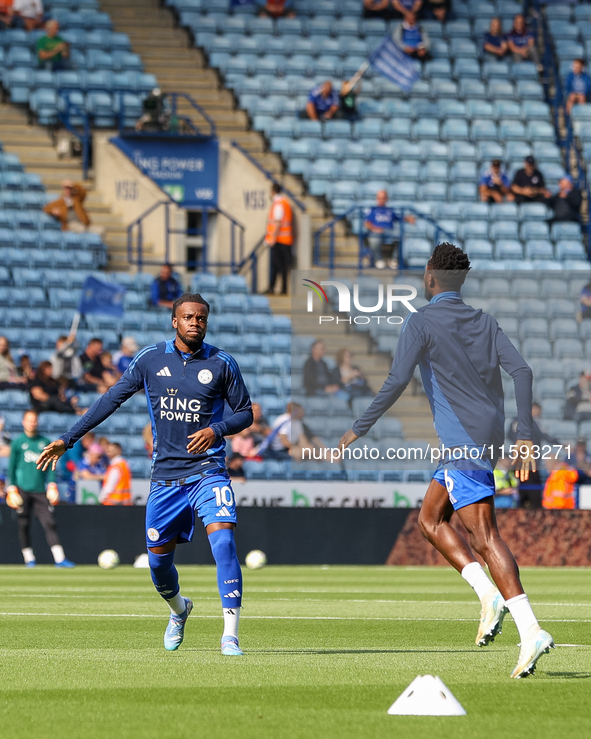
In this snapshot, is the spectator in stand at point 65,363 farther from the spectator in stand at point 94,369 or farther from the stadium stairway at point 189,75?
the stadium stairway at point 189,75

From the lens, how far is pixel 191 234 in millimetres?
29016

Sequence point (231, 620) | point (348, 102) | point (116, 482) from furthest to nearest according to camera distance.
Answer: point (348, 102), point (116, 482), point (231, 620)

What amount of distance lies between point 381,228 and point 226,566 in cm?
1985

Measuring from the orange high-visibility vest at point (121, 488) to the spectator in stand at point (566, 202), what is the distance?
12.5 metres

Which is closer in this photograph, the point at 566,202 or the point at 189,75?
the point at 566,202

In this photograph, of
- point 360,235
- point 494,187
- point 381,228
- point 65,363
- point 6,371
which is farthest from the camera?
point 494,187

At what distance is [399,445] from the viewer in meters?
23.3

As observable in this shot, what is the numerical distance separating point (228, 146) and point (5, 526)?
11.4 m

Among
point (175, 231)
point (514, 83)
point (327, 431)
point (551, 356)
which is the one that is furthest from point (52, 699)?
point (514, 83)

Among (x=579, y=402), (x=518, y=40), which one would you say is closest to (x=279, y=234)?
(x=579, y=402)

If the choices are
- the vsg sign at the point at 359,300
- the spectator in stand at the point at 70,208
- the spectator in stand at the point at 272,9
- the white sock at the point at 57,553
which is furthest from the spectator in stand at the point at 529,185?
the white sock at the point at 57,553

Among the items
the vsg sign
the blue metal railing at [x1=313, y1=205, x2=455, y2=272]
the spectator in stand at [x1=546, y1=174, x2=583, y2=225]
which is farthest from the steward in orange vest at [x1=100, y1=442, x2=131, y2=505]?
the spectator in stand at [x1=546, y1=174, x2=583, y2=225]

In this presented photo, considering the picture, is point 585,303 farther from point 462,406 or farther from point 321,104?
point 462,406

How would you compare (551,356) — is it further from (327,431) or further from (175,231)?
(175,231)
